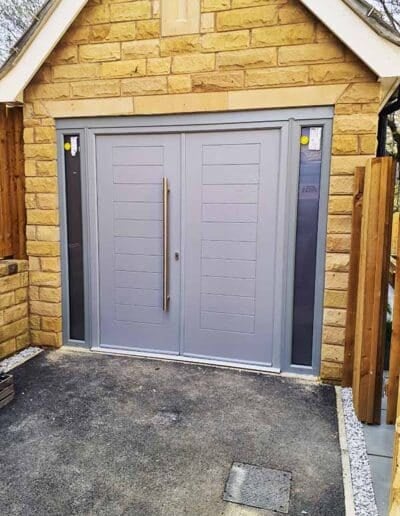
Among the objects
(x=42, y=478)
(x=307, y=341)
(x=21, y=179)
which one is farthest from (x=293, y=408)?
(x=21, y=179)

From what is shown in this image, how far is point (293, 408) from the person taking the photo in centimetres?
346

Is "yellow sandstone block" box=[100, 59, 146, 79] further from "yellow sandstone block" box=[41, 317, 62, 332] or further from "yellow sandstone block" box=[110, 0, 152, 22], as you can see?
"yellow sandstone block" box=[41, 317, 62, 332]

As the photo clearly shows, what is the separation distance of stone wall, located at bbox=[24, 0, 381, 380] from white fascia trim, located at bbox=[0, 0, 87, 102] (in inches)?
8.8

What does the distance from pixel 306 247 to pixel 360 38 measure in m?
1.77

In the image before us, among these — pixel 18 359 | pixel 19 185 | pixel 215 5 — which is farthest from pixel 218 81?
pixel 18 359

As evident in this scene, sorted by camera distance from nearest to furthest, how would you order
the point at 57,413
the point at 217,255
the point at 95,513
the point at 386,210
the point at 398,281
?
the point at 95,513 → the point at 398,281 → the point at 386,210 → the point at 57,413 → the point at 217,255

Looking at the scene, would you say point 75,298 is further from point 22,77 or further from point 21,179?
point 22,77

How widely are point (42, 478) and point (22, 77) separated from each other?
3516 mm

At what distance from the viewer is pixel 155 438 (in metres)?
3.00

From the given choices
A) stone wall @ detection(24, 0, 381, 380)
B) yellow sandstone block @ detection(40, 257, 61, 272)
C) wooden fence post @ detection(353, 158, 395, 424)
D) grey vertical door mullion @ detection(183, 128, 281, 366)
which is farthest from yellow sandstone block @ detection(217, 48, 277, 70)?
yellow sandstone block @ detection(40, 257, 61, 272)

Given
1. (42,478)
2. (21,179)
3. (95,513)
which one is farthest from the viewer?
(21,179)

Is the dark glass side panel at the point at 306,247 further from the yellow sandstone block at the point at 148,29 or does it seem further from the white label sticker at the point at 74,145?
the white label sticker at the point at 74,145

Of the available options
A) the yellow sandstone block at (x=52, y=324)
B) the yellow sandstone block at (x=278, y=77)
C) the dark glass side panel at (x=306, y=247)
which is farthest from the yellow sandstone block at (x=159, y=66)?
the yellow sandstone block at (x=52, y=324)

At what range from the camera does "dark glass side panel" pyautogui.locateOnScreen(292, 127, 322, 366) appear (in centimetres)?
380
